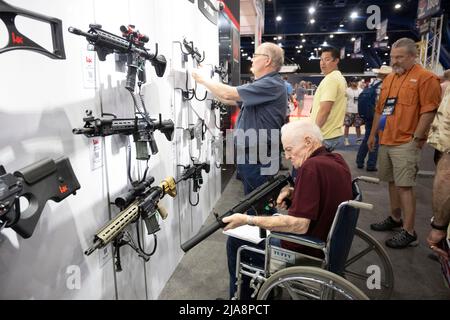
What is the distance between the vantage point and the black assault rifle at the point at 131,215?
4.18ft

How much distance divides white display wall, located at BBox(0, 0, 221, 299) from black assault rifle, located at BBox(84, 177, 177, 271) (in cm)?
8

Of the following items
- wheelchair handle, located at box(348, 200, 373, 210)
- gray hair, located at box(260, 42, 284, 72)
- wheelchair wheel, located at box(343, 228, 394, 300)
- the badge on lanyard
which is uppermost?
gray hair, located at box(260, 42, 284, 72)

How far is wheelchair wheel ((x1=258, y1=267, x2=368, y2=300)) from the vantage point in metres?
1.19

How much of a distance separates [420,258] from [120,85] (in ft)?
8.78

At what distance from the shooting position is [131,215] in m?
1.43

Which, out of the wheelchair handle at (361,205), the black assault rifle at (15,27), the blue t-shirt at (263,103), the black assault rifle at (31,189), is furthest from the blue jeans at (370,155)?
the black assault rifle at (15,27)

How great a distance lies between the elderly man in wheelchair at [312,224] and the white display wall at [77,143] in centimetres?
61

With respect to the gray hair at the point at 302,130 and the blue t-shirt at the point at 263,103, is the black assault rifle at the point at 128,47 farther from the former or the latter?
the gray hair at the point at 302,130

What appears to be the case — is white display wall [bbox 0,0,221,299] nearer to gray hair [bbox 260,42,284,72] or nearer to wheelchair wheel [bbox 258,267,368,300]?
gray hair [bbox 260,42,284,72]

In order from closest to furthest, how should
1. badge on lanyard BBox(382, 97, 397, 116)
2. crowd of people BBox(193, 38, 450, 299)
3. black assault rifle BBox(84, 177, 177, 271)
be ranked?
black assault rifle BBox(84, 177, 177, 271) → crowd of people BBox(193, 38, 450, 299) → badge on lanyard BBox(382, 97, 397, 116)

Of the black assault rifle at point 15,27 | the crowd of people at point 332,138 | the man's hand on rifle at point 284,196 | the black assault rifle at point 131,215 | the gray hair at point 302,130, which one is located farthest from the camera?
the man's hand on rifle at point 284,196

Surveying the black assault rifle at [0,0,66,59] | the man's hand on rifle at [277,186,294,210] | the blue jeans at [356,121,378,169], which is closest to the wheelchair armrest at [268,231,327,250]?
the man's hand on rifle at [277,186,294,210]

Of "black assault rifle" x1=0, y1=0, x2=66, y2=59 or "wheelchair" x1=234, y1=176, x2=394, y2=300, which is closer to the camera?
"black assault rifle" x1=0, y1=0, x2=66, y2=59
